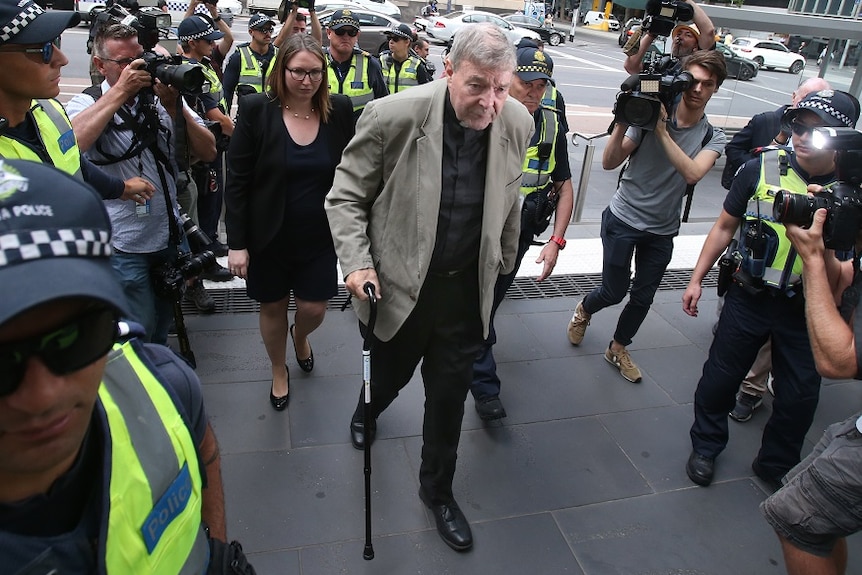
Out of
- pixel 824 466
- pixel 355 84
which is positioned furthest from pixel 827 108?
pixel 355 84

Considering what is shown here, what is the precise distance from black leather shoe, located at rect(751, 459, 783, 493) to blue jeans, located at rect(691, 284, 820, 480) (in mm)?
19

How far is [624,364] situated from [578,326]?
16.9 inches

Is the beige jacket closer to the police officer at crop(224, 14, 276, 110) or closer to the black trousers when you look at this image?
the black trousers

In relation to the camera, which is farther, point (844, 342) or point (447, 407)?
point (447, 407)

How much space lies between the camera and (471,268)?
245cm

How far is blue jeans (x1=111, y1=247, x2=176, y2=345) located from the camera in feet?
9.45

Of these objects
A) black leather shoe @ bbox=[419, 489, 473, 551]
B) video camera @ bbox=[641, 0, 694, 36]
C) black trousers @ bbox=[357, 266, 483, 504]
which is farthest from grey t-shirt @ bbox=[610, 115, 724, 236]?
black leather shoe @ bbox=[419, 489, 473, 551]

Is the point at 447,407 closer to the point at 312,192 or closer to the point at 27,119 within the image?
the point at 312,192

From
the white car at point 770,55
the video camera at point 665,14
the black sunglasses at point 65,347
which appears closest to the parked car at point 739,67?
the white car at point 770,55

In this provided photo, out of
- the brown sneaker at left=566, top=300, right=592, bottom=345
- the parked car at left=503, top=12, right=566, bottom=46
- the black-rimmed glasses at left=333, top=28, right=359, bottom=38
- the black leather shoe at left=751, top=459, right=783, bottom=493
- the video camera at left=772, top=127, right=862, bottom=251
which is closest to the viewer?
the video camera at left=772, top=127, right=862, bottom=251

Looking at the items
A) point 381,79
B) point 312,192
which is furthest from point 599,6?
point 312,192

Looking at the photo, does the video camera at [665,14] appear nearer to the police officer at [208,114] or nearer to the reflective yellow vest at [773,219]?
the reflective yellow vest at [773,219]

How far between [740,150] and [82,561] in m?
4.48

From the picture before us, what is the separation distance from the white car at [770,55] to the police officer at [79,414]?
91.5 ft
